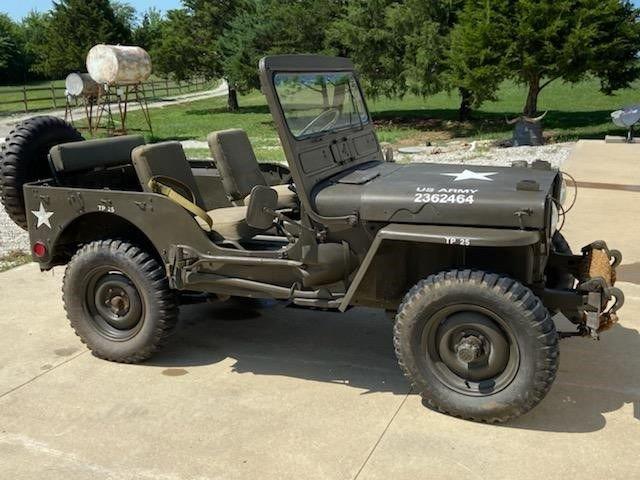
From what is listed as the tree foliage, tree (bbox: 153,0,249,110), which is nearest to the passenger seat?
the tree foliage

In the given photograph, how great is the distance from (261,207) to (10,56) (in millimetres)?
56059

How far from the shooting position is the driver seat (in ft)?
14.7

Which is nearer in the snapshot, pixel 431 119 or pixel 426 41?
pixel 426 41

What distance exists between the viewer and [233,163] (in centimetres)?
454

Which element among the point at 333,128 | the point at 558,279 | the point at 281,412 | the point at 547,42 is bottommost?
the point at 281,412

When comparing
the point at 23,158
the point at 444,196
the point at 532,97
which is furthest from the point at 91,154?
the point at 532,97

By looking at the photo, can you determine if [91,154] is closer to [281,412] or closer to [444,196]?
[281,412]

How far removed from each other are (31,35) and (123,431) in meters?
64.7

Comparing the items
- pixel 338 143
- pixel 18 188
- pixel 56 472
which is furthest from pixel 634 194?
pixel 56 472

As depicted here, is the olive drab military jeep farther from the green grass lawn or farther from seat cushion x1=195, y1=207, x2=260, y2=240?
the green grass lawn

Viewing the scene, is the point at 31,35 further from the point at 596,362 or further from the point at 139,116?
the point at 596,362

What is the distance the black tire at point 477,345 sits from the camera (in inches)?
130

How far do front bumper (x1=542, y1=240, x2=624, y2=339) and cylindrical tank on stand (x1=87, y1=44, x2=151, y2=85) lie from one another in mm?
18199

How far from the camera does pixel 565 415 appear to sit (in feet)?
11.7
